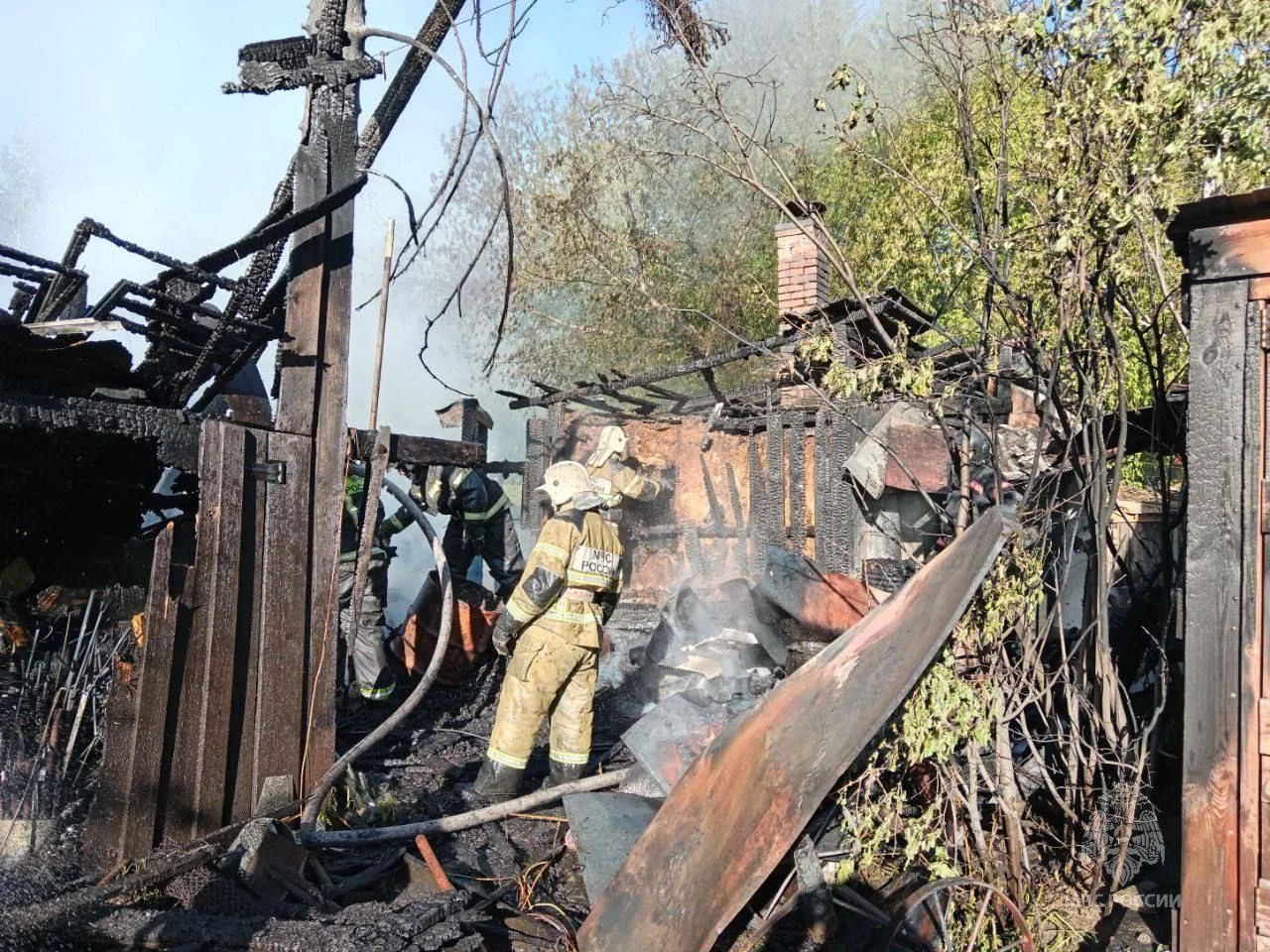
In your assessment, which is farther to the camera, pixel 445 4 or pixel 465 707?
pixel 465 707

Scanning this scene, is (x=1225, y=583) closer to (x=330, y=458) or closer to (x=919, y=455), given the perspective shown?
(x=330, y=458)

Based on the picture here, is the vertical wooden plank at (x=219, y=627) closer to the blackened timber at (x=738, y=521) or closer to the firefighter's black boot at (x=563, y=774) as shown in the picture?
the firefighter's black boot at (x=563, y=774)

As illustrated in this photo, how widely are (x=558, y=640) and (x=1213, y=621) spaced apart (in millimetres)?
3636

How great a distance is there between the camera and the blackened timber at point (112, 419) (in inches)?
160

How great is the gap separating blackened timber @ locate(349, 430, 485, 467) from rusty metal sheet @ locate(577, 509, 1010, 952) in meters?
3.11

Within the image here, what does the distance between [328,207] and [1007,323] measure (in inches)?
138

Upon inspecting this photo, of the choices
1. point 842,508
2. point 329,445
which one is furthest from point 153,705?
point 842,508

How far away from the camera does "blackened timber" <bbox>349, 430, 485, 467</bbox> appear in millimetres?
5488

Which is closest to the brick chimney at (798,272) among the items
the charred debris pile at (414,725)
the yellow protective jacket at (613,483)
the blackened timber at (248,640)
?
the charred debris pile at (414,725)

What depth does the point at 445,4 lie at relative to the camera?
599 centimetres

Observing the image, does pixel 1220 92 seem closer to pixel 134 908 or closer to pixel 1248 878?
pixel 1248 878

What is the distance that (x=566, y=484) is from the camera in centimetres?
627

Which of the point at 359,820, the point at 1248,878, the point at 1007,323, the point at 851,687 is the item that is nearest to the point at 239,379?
the point at 359,820

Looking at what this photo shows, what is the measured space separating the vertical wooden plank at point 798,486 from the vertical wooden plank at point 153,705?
7038 millimetres
